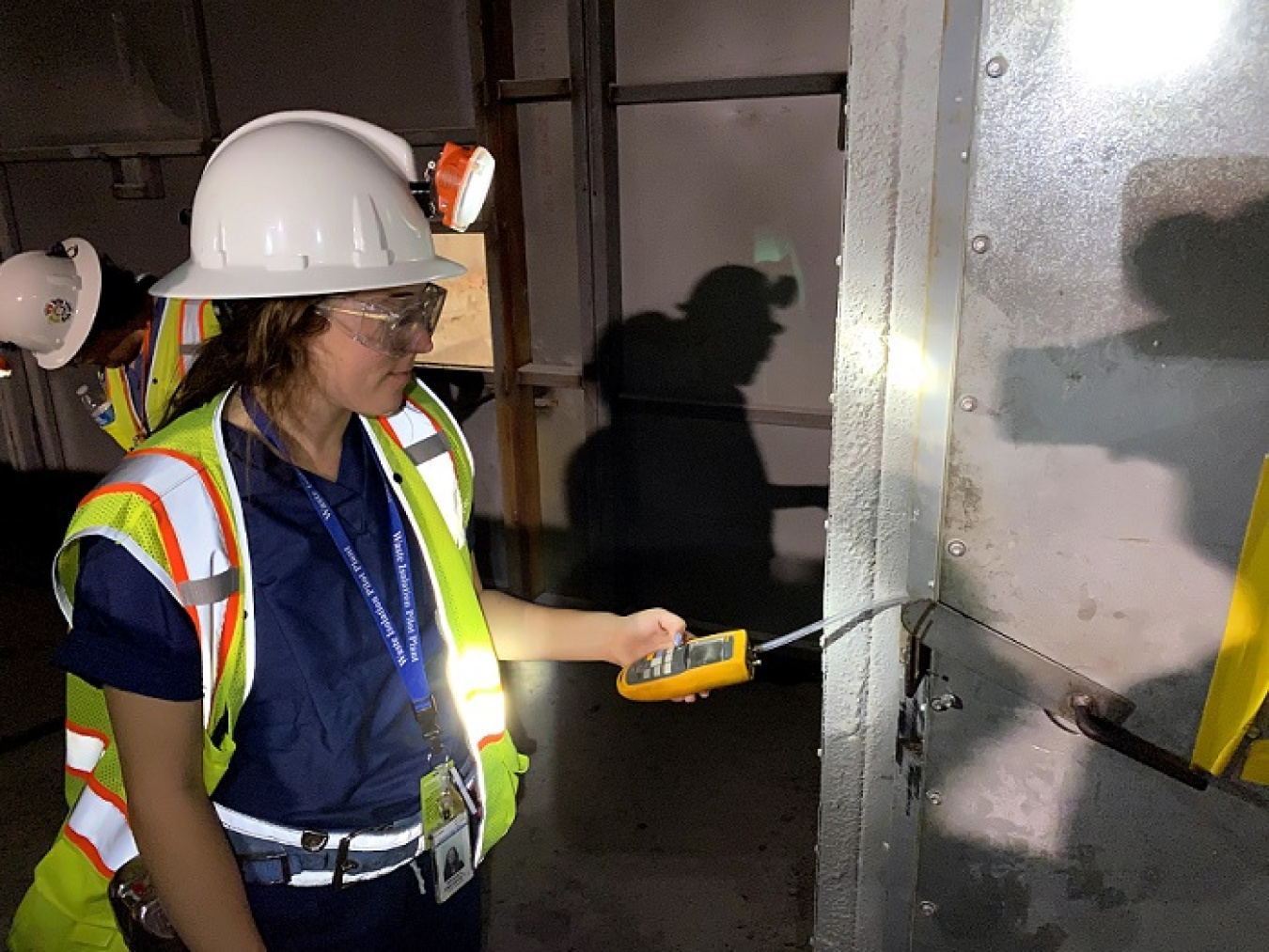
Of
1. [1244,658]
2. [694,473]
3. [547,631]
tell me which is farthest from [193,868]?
[694,473]

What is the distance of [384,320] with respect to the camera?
1410 mm

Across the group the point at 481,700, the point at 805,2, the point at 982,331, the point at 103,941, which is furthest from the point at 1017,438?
the point at 805,2

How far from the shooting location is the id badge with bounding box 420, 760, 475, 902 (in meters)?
1.49

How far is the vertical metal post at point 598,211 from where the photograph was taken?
3.58 metres

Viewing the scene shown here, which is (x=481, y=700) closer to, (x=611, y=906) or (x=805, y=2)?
(x=611, y=906)

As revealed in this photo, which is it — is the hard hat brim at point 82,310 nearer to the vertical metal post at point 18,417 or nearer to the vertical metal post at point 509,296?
the vertical metal post at point 509,296

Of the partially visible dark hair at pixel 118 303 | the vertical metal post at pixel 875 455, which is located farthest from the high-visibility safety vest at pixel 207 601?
the partially visible dark hair at pixel 118 303

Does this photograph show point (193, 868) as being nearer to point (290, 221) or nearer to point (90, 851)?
point (90, 851)

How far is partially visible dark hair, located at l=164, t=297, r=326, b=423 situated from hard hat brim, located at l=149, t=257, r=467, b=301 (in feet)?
0.09

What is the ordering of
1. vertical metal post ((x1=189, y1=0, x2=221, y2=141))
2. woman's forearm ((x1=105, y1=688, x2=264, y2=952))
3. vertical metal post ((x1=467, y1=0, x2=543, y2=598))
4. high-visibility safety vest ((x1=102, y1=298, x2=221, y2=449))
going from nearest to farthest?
1. woman's forearm ((x1=105, y1=688, x2=264, y2=952))
2. high-visibility safety vest ((x1=102, y1=298, x2=221, y2=449))
3. vertical metal post ((x1=467, y1=0, x2=543, y2=598))
4. vertical metal post ((x1=189, y1=0, x2=221, y2=141))

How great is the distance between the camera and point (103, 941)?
1.44 meters

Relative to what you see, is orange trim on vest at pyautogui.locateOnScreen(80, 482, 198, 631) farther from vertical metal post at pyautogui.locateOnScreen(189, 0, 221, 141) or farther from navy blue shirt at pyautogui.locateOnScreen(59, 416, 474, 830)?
vertical metal post at pyautogui.locateOnScreen(189, 0, 221, 141)

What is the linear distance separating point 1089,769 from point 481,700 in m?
Answer: 0.95

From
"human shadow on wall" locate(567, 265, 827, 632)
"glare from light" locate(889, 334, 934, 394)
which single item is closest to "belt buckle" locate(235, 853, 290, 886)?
"glare from light" locate(889, 334, 934, 394)
